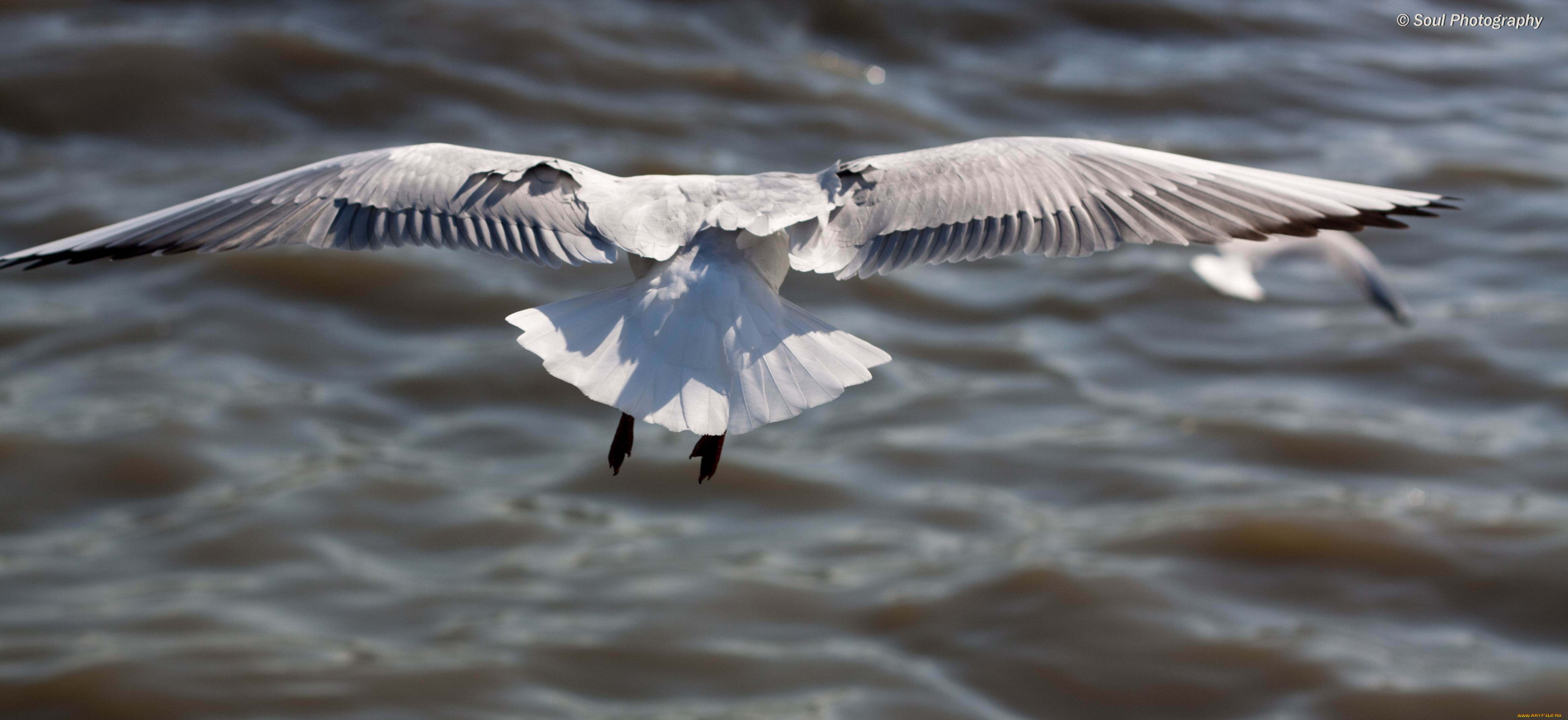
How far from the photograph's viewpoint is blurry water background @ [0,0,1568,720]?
6309 millimetres

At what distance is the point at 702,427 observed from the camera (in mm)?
2504

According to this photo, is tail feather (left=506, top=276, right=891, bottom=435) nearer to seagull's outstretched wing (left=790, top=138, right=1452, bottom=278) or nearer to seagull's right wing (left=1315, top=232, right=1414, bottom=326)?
seagull's outstretched wing (left=790, top=138, right=1452, bottom=278)

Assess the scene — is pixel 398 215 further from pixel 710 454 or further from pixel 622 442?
pixel 710 454

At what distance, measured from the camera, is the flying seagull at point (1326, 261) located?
4.51 metres

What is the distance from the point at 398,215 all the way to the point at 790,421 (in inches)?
218

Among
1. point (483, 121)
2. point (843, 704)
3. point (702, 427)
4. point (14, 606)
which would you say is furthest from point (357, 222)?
point (483, 121)

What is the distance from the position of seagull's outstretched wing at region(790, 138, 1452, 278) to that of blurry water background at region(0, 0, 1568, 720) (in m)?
3.35

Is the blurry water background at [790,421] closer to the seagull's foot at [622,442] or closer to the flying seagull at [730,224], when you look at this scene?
the seagull's foot at [622,442]

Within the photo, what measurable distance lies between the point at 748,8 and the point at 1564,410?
234 inches

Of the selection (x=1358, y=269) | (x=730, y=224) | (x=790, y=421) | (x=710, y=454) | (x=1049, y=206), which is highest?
(x=790, y=421)

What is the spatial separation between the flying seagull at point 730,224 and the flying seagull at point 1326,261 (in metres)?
1.21

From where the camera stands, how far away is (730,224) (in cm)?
282

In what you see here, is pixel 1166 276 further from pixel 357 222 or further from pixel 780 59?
pixel 357 222
